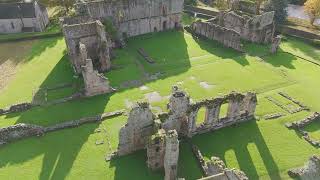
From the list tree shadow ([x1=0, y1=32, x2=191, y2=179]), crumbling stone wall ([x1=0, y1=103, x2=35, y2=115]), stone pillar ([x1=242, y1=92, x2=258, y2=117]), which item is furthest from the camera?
crumbling stone wall ([x1=0, y1=103, x2=35, y2=115])

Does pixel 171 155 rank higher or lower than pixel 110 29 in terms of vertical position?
lower

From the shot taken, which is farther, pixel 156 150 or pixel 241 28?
pixel 241 28

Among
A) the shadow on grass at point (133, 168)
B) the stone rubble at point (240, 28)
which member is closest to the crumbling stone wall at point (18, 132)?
the shadow on grass at point (133, 168)

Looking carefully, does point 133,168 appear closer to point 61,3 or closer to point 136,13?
point 136,13

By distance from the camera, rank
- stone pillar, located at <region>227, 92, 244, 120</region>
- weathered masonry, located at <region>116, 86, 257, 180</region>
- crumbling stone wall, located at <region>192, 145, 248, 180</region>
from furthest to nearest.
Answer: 1. stone pillar, located at <region>227, 92, 244, 120</region>
2. weathered masonry, located at <region>116, 86, 257, 180</region>
3. crumbling stone wall, located at <region>192, 145, 248, 180</region>

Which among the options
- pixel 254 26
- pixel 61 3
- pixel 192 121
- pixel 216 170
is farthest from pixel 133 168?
pixel 61 3

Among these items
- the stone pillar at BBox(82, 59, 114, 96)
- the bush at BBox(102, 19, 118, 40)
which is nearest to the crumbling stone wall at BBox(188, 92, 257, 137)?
the stone pillar at BBox(82, 59, 114, 96)

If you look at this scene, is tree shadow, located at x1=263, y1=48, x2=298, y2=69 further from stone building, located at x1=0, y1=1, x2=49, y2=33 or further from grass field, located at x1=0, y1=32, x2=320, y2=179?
stone building, located at x1=0, y1=1, x2=49, y2=33

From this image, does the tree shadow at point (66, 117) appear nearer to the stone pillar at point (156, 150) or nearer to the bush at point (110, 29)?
the stone pillar at point (156, 150)

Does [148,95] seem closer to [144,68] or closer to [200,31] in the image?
[144,68]
